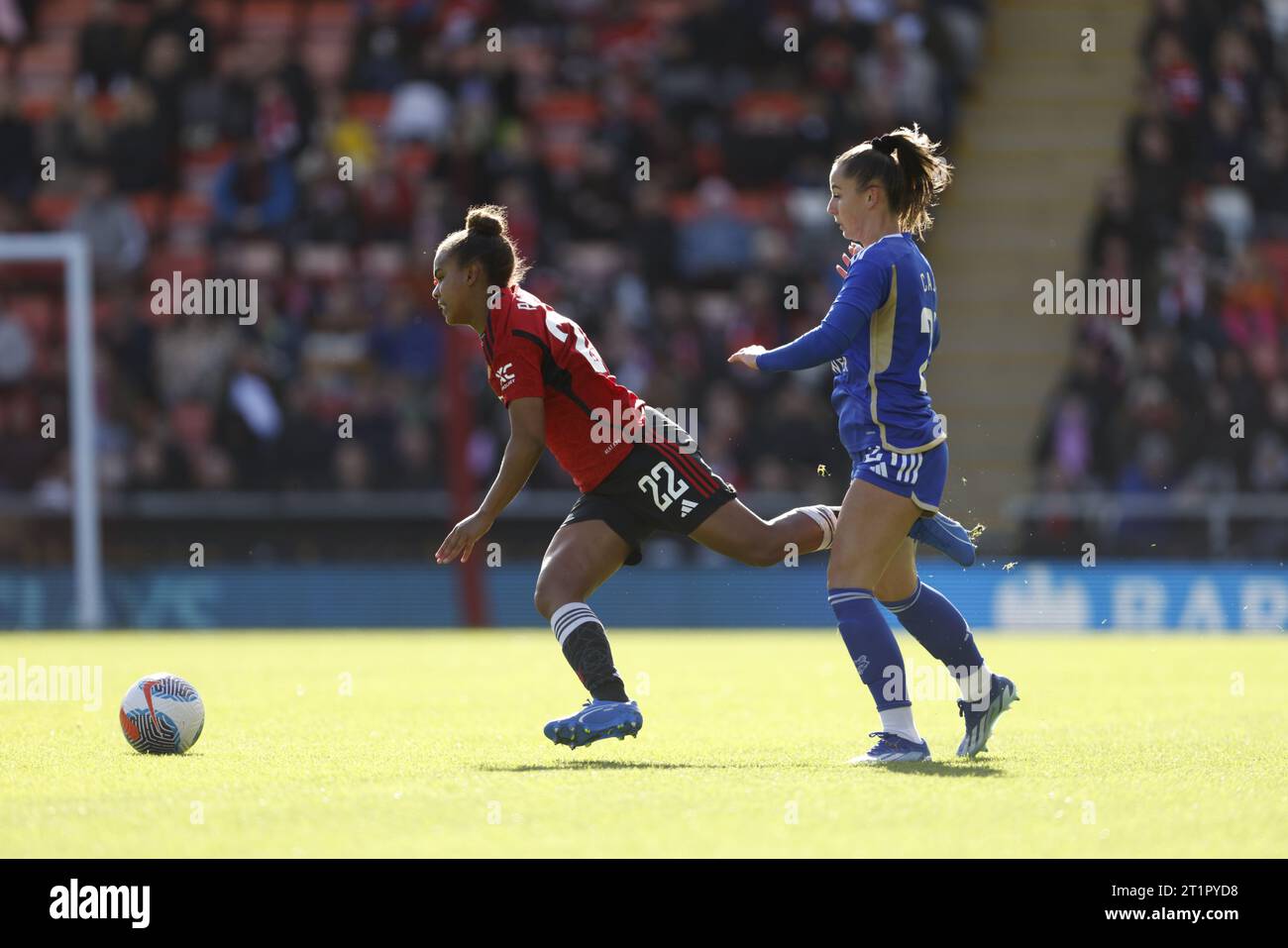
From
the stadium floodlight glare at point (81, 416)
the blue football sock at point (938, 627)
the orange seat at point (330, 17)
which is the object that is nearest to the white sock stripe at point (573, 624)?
the blue football sock at point (938, 627)

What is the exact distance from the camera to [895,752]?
23.2 ft

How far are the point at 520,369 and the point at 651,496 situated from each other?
68 centimetres

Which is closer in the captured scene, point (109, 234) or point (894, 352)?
point (894, 352)

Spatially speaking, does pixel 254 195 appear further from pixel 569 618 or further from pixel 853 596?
pixel 853 596

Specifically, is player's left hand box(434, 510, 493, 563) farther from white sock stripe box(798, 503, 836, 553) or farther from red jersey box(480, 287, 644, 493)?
white sock stripe box(798, 503, 836, 553)

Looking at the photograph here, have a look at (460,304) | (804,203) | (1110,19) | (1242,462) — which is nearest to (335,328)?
(804,203)

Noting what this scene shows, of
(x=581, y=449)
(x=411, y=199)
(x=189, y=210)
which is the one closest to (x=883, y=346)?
(x=581, y=449)

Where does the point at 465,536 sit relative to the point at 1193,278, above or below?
below

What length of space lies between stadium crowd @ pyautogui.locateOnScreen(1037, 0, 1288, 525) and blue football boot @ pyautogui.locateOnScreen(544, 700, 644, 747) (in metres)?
9.51

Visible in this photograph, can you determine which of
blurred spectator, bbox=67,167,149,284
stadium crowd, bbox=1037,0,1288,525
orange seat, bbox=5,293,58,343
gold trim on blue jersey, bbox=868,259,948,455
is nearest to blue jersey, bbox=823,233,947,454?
gold trim on blue jersey, bbox=868,259,948,455

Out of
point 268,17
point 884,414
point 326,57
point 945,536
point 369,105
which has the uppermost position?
point 268,17

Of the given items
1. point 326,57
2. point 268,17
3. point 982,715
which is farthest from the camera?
point 268,17

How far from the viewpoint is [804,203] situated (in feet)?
61.1

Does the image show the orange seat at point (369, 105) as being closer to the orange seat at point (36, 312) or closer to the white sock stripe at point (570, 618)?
the orange seat at point (36, 312)
